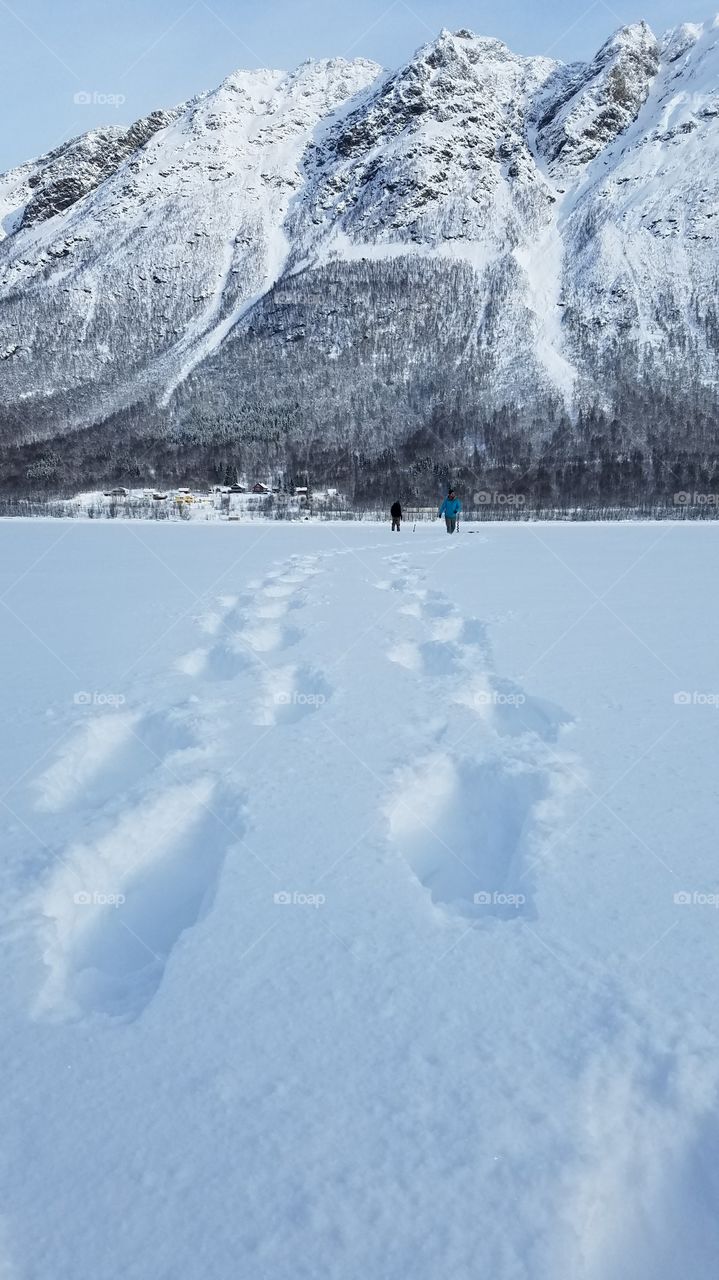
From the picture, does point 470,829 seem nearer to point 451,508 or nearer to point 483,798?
point 483,798

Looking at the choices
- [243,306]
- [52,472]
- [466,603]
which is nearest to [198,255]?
[243,306]

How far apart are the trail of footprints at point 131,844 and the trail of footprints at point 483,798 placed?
3.30ft

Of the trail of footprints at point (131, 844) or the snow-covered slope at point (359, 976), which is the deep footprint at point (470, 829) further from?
the trail of footprints at point (131, 844)

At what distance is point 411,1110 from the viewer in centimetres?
192

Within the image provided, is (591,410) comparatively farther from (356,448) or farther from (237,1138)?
(237,1138)

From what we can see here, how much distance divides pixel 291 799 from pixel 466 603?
6220 millimetres

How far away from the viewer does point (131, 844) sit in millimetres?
3348

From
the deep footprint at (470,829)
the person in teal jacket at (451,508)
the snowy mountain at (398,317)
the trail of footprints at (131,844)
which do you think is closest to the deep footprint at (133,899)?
the trail of footprints at (131,844)

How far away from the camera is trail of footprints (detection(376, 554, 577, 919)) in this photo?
3.17 meters

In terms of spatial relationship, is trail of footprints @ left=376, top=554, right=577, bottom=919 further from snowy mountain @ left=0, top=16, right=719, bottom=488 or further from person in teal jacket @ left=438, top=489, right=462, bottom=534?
snowy mountain @ left=0, top=16, right=719, bottom=488

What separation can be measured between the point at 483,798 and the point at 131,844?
1.95 meters

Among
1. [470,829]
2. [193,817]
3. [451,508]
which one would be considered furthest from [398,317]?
[193,817]

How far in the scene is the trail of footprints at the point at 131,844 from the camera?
264 centimetres

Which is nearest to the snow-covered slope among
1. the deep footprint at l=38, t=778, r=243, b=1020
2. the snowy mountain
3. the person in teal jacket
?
the deep footprint at l=38, t=778, r=243, b=1020
